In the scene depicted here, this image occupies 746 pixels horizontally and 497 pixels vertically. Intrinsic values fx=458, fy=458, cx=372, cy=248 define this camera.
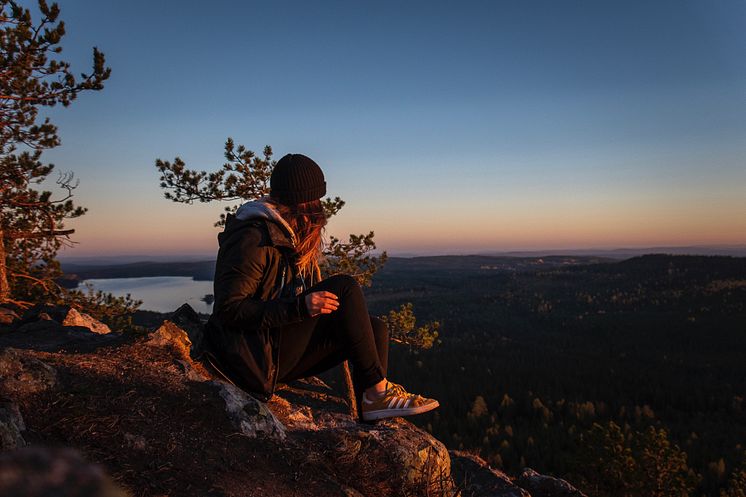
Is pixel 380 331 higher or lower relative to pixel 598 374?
higher

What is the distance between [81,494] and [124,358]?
3.65m

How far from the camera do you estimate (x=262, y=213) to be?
388cm

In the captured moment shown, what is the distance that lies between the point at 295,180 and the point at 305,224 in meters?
0.42

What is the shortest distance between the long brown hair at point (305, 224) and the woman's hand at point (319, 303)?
551 mm

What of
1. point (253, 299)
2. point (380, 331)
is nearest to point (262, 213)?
point (253, 299)

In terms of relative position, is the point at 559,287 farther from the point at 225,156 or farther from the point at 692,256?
the point at 225,156

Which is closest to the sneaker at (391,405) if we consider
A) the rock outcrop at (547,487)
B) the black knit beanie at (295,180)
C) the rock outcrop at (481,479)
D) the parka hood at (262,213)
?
the rock outcrop at (481,479)

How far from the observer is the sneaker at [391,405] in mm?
4059

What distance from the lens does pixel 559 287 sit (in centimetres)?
16100

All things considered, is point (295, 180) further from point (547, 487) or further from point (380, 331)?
point (547, 487)

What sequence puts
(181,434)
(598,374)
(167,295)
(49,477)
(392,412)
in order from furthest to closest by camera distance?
(598,374), (167,295), (392,412), (181,434), (49,477)

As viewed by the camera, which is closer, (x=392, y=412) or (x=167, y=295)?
(x=392, y=412)

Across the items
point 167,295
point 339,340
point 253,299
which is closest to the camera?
point 253,299

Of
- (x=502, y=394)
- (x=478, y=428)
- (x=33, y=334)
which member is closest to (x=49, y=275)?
(x=33, y=334)
